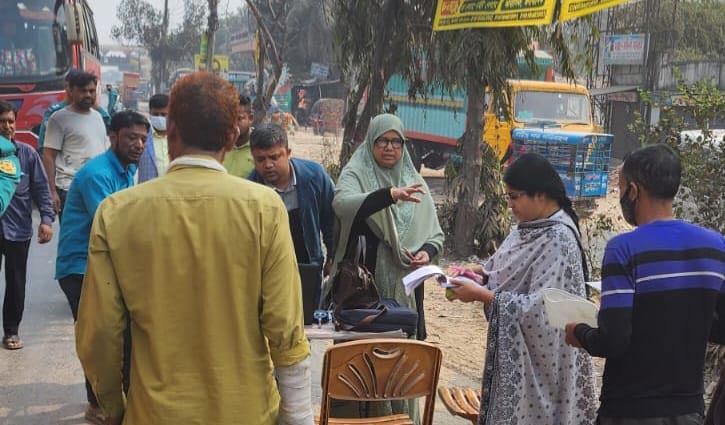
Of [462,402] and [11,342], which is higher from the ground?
[462,402]

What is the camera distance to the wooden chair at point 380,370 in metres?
3.30

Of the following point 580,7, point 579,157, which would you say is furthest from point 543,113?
point 580,7

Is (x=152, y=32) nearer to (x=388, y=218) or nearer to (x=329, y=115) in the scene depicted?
(x=329, y=115)

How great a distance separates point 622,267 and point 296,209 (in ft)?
7.04

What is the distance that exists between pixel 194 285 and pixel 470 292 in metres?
1.41

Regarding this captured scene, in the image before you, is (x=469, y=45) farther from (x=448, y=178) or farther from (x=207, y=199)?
(x=207, y=199)

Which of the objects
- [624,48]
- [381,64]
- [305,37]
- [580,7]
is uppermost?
[305,37]

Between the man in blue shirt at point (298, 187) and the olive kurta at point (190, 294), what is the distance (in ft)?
5.95

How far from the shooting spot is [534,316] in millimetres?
3277

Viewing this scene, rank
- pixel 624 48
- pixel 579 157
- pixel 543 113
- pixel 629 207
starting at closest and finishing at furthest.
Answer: pixel 629 207, pixel 579 157, pixel 543 113, pixel 624 48

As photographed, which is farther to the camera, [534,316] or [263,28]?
[263,28]

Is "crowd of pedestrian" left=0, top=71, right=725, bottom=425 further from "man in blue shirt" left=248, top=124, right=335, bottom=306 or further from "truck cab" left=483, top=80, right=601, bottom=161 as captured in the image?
"truck cab" left=483, top=80, right=601, bottom=161

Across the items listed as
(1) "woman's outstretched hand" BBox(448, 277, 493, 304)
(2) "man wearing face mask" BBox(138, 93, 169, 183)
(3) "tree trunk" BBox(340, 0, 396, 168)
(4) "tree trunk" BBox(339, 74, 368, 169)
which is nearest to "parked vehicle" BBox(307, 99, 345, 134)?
(4) "tree trunk" BBox(339, 74, 368, 169)

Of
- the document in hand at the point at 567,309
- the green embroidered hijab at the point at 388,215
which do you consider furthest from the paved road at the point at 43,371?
the document in hand at the point at 567,309
